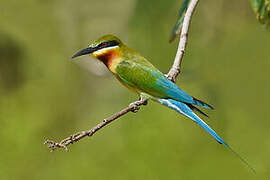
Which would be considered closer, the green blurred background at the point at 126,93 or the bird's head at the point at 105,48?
the bird's head at the point at 105,48

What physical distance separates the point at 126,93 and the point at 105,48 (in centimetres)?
115

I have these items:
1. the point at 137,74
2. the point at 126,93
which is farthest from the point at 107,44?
the point at 126,93

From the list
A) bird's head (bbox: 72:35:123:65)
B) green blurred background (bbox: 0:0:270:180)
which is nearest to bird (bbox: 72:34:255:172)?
bird's head (bbox: 72:35:123:65)

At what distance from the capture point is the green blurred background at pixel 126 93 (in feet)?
8.46

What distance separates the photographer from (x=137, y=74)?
6.17 feet

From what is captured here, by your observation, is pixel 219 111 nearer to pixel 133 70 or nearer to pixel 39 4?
pixel 133 70

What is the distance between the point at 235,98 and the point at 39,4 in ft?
5.60

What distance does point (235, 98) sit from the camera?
2898mm

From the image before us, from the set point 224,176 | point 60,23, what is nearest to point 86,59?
point 60,23

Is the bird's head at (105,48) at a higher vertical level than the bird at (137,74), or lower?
higher

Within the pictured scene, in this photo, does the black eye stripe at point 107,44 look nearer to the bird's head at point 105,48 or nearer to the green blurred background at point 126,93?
the bird's head at point 105,48

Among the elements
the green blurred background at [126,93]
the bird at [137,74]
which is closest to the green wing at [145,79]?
the bird at [137,74]

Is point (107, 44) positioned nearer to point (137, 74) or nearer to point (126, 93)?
point (137, 74)

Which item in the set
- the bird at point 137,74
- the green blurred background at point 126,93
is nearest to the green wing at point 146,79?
the bird at point 137,74
